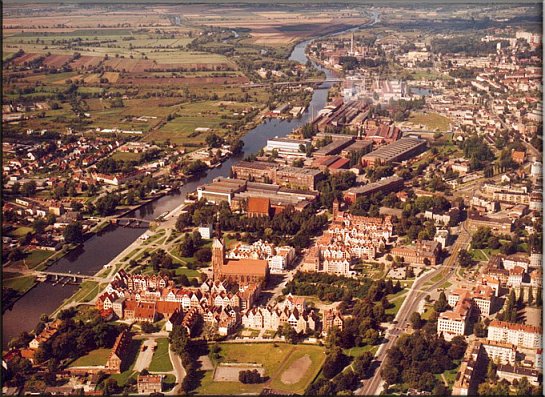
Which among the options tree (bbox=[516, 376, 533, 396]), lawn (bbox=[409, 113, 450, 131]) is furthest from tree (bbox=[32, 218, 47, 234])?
lawn (bbox=[409, 113, 450, 131])

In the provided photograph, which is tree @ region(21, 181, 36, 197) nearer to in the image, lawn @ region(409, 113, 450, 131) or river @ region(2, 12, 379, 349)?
river @ region(2, 12, 379, 349)

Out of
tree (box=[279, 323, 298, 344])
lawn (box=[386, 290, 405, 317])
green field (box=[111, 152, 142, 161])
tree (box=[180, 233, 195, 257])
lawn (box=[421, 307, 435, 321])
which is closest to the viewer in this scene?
tree (box=[279, 323, 298, 344])

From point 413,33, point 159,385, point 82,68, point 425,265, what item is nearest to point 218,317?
point 159,385

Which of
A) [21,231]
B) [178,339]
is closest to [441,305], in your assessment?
[178,339]

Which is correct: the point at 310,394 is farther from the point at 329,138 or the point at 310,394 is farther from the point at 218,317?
the point at 329,138

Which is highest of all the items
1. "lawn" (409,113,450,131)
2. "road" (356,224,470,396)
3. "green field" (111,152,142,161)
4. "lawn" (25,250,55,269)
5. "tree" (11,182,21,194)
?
"tree" (11,182,21,194)
